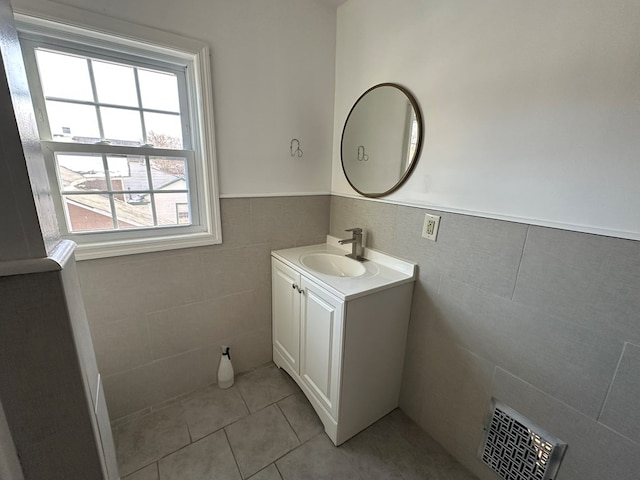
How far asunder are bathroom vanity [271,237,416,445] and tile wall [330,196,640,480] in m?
0.13

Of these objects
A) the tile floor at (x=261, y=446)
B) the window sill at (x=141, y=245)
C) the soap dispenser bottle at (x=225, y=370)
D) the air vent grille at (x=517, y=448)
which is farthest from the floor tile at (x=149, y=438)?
the air vent grille at (x=517, y=448)

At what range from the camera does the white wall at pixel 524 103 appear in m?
A: 0.88

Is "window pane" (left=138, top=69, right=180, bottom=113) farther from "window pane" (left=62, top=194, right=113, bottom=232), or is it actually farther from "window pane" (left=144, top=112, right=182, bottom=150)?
"window pane" (left=62, top=194, right=113, bottom=232)

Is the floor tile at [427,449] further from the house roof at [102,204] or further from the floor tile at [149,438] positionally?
the house roof at [102,204]

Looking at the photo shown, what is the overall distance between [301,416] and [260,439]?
0.85 ft

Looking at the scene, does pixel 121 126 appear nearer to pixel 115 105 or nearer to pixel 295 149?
pixel 115 105

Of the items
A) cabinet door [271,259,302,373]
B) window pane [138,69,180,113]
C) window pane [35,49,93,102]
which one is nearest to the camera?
window pane [35,49,93,102]

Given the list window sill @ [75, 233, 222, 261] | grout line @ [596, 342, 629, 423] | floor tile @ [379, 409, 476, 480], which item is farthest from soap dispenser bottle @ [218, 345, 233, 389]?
grout line @ [596, 342, 629, 423]

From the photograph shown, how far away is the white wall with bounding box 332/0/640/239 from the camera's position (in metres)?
0.88

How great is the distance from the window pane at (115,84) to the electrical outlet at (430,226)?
162cm

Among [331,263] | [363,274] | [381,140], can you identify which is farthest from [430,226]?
[331,263]

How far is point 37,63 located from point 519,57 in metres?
1.99

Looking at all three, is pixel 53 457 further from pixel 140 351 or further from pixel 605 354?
pixel 605 354

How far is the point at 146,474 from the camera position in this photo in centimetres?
133
